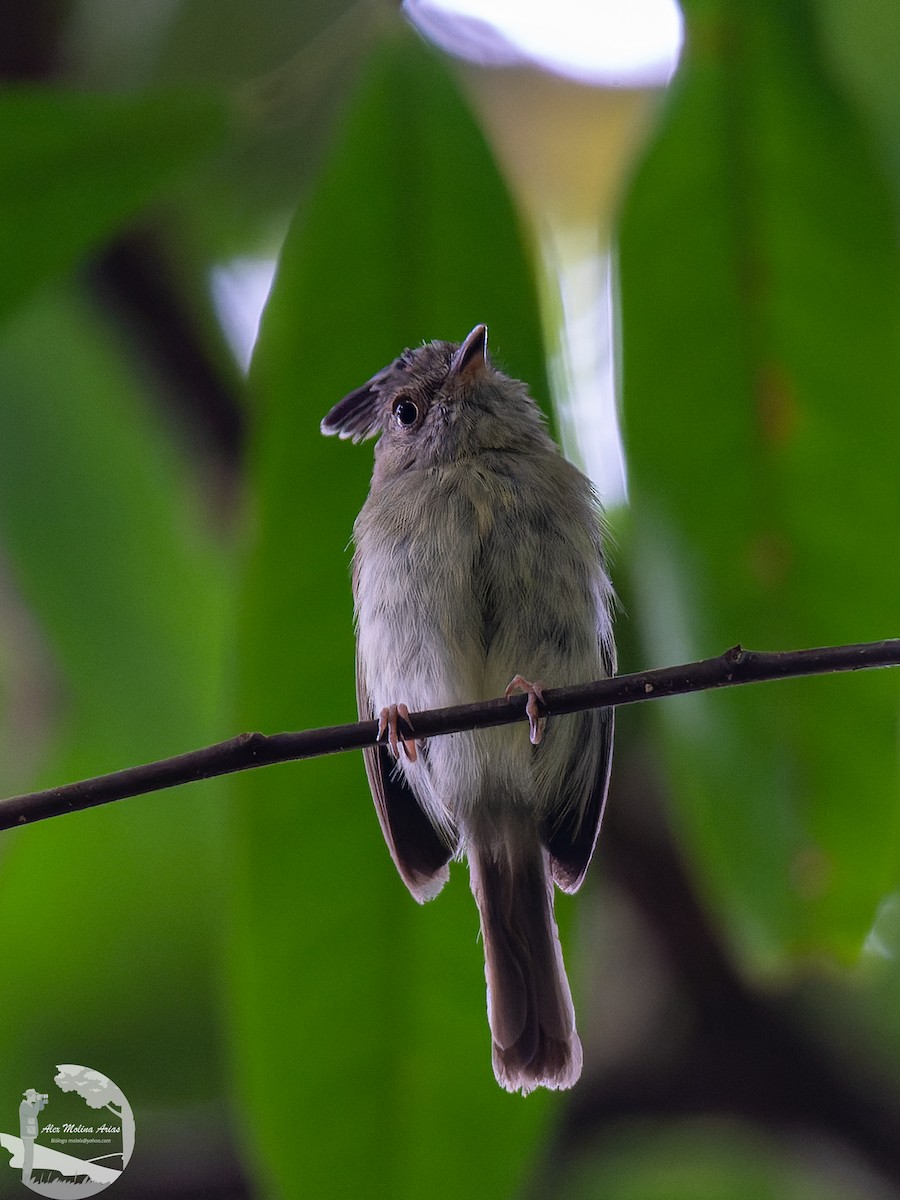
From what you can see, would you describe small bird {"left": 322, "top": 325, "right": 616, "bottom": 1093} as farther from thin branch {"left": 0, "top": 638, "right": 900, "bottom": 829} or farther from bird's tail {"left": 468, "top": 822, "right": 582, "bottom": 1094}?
thin branch {"left": 0, "top": 638, "right": 900, "bottom": 829}

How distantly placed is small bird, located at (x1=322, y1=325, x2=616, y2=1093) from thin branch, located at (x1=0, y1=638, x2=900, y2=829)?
2.22ft

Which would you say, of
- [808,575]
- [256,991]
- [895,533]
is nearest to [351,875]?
[256,991]

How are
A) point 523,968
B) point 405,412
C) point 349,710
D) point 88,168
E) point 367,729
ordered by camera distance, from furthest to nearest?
point 405,412, point 523,968, point 349,710, point 88,168, point 367,729

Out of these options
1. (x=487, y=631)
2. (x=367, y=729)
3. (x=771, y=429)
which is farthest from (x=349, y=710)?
(x=771, y=429)

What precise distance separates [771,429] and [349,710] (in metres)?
0.65

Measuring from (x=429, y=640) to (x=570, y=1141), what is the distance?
3.54 ft

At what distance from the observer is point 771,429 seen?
5.46 feet

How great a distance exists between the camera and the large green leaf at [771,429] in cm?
159

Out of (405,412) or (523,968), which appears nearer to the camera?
(523,968)

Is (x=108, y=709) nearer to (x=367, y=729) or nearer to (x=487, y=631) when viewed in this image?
(x=487, y=631)

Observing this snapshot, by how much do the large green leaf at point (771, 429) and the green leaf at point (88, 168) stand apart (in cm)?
56

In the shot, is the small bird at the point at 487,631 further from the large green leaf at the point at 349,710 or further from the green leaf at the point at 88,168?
the green leaf at the point at 88,168

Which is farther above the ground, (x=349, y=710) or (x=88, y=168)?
(x=88, y=168)

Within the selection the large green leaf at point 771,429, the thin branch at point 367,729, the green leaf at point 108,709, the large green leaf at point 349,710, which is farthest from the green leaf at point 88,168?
the thin branch at point 367,729
